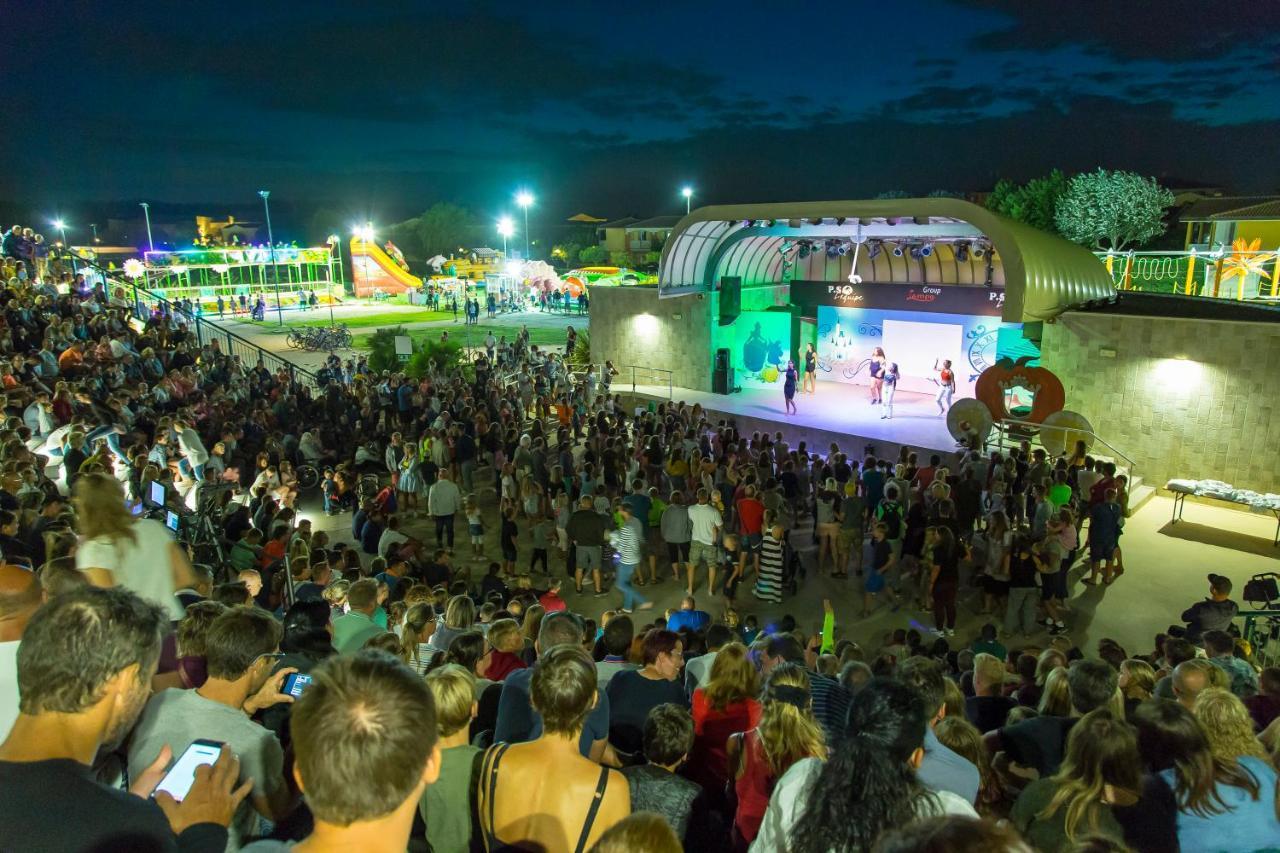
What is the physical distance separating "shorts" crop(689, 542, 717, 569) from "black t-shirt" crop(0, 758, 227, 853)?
7532 millimetres

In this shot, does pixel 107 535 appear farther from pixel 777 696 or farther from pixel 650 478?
pixel 650 478

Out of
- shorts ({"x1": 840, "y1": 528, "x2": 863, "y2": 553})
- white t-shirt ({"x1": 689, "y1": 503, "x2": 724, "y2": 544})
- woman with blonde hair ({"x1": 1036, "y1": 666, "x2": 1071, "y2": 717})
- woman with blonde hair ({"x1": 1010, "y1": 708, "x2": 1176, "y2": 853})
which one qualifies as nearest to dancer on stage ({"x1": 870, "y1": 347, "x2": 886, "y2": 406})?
shorts ({"x1": 840, "y1": 528, "x2": 863, "y2": 553})

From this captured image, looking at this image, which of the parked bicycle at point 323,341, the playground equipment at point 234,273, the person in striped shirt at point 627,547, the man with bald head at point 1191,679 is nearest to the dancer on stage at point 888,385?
the person in striped shirt at point 627,547

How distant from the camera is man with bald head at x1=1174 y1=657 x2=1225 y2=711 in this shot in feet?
13.2

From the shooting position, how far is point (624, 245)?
8094cm

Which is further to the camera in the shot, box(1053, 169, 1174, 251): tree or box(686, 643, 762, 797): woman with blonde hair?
box(1053, 169, 1174, 251): tree

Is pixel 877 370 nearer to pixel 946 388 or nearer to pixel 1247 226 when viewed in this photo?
pixel 946 388

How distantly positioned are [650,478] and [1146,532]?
764 cm

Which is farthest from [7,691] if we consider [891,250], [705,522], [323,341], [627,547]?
[323,341]

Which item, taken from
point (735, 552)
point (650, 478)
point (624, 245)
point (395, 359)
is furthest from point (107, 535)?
point (624, 245)

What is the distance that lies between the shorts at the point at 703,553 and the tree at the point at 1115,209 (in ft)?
169

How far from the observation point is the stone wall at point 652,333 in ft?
70.8

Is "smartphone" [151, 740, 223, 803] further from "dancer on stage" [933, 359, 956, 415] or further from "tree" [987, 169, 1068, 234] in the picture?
"tree" [987, 169, 1068, 234]

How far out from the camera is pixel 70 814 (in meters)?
1.72
